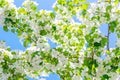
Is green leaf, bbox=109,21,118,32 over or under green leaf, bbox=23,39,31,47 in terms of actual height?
under

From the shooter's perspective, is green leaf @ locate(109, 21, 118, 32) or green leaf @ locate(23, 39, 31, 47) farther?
green leaf @ locate(23, 39, 31, 47)

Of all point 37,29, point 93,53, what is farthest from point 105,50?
point 37,29

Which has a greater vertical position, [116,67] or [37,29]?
[37,29]

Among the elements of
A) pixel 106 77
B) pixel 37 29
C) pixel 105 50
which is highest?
pixel 37 29

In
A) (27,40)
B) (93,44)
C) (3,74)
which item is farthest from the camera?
(27,40)

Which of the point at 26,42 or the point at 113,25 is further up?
the point at 26,42

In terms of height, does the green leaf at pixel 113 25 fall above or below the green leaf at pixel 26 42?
below

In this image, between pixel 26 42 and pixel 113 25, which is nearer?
pixel 113 25

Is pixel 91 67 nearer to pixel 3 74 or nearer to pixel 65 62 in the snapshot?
pixel 65 62

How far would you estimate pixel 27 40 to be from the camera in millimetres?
14094

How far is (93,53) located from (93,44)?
510mm

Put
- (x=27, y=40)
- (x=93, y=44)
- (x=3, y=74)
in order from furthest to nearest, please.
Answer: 1. (x=27, y=40)
2. (x=3, y=74)
3. (x=93, y=44)

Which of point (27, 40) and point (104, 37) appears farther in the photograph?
point (27, 40)

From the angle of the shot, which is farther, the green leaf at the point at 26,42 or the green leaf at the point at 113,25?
the green leaf at the point at 26,42
